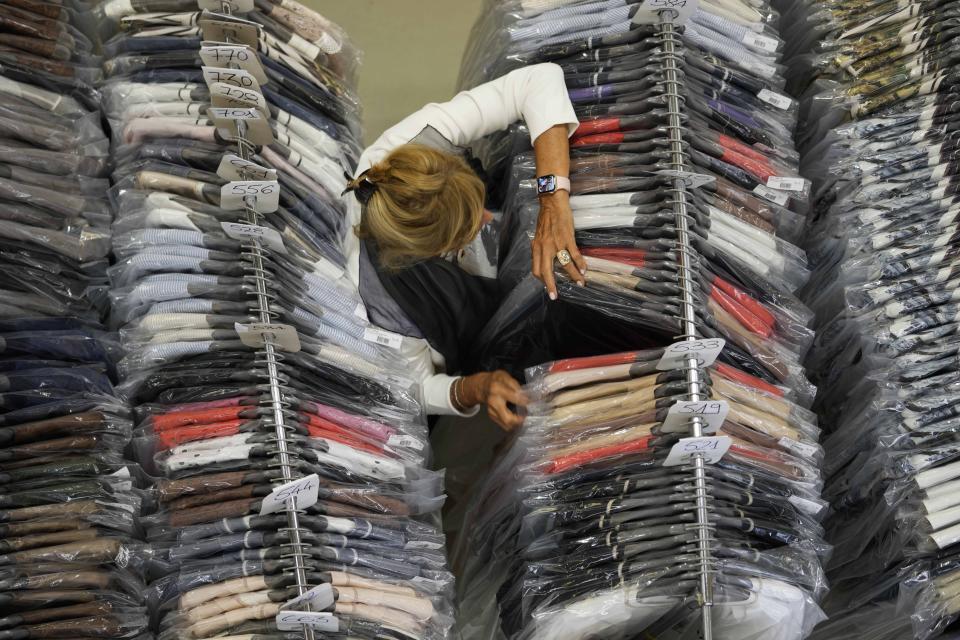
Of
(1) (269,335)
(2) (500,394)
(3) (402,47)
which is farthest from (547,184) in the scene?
(3) (402,47)

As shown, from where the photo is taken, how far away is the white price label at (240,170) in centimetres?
238

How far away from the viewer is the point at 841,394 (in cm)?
271

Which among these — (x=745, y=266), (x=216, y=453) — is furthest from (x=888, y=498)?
(x=216, y=453)

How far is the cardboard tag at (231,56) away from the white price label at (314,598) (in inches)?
47.3

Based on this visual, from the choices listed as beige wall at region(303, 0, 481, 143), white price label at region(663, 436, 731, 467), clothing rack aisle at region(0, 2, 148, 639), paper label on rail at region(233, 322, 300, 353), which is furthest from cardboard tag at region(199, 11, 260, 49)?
white price label at region(663, 436, 731, 467)

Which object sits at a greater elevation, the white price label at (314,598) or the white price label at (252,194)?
the white price label at (252,194)

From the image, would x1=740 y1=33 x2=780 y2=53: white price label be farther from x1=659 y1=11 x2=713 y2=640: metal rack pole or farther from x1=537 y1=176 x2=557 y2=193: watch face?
x1=537 y1=176 x2=557 y2=193: watch face

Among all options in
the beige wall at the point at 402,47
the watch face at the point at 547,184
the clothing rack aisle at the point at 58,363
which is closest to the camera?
the clothing rack aisle at the point at 58,363

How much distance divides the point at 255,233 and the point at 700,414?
1.03m

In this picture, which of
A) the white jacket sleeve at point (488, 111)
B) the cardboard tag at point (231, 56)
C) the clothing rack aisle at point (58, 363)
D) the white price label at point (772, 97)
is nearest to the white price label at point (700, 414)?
the white jacket sleeve at point (488, 111)

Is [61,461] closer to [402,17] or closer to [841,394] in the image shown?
[841,394]

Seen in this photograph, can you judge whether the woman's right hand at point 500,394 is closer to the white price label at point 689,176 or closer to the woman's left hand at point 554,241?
the woman's left hand at point 554,241

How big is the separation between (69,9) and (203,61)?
1.36ft

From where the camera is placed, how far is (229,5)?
263 cm
